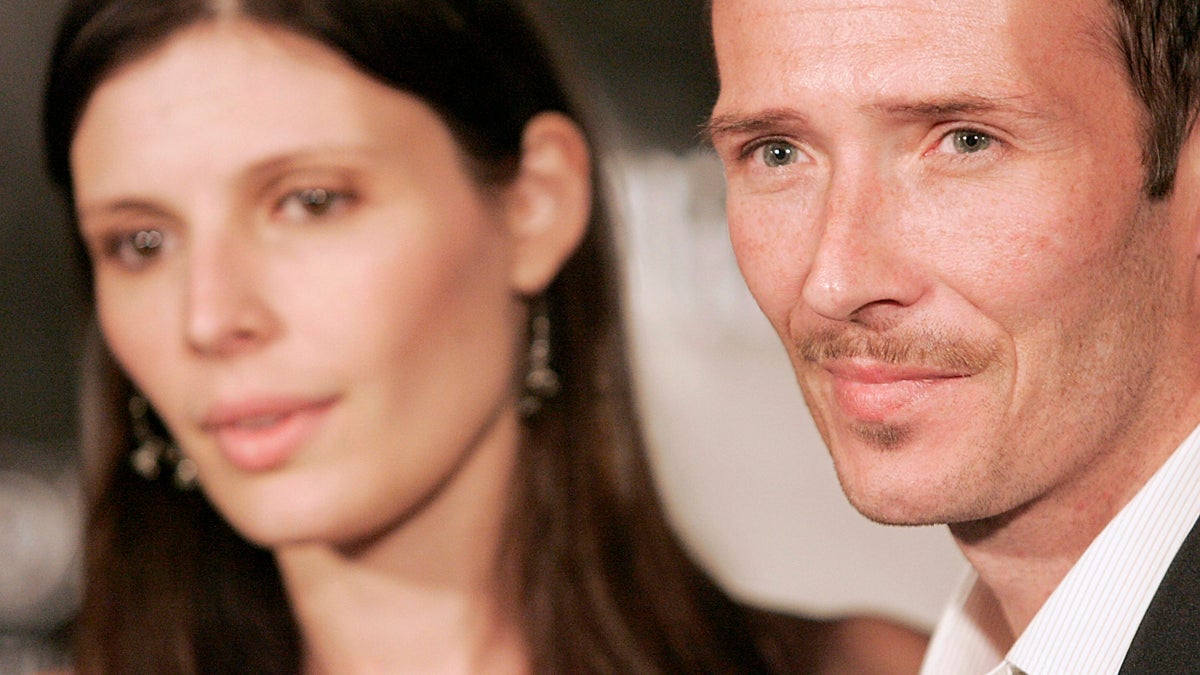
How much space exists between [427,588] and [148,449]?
32 centimetres

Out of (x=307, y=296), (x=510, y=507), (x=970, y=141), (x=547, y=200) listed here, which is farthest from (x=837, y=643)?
(x=970, y=141)

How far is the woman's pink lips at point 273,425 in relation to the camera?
1.24 metres

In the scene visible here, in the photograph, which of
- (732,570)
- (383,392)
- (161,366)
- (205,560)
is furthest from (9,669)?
(732,570)

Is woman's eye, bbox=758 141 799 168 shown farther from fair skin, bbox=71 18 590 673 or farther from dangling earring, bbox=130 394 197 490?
dangling earring, bbox=130 394 197 490

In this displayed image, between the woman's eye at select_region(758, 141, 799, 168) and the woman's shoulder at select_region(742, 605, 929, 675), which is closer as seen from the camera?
the woman's eye at select_region(758, 141, 799, 168)

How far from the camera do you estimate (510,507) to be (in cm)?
137

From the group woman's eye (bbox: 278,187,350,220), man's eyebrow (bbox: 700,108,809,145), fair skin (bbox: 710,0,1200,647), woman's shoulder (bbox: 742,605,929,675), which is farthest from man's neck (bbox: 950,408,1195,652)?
woman's eye (bbox: 278,187,350,220)

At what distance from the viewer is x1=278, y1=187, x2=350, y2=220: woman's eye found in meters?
1.26

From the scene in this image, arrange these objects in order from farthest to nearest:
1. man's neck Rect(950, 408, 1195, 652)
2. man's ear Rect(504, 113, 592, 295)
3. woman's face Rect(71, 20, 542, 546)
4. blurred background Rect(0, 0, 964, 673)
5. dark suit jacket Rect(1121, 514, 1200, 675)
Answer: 1. blurred background Rect(0, 0, 964, 673)
2. man's ear Rect(504, 113, 592, 295)
3. woman's face Rect(71, 20, 542, 546)
4. man's neck Rect(950, 408, 1195, 652)
5. dark suit jacket Rect(1121, 514, 1200, 675)

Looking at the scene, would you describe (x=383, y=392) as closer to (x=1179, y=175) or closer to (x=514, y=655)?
(x=514, y=655)

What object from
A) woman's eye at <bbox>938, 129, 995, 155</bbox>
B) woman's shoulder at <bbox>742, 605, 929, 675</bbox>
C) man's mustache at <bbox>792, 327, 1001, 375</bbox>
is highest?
woman's eye at <bbox>938, 129, 995, 155</bbox>

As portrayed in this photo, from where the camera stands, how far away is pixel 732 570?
1.74 meters

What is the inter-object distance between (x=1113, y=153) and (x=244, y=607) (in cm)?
96

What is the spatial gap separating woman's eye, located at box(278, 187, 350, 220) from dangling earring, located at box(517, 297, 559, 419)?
0.74 ft
